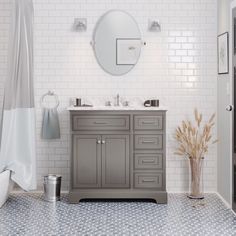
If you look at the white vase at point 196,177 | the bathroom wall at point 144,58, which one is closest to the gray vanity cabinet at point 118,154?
the white vase at point 196,177

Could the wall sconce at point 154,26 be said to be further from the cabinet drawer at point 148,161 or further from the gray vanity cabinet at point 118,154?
the cabinet drawer at point 148,161

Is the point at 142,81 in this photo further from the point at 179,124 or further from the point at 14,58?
the point at 14,58

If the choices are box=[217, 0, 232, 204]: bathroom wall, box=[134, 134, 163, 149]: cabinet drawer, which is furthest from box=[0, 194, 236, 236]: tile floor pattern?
box=[134, 134, 163, 149]: cabinet drawer

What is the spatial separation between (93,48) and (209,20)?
1.58m

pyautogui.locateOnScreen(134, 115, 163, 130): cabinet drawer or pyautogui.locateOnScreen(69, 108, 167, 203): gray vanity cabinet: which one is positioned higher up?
pyautogui.locateOnScreen(134, 115, 163, 130): cabinet drawer

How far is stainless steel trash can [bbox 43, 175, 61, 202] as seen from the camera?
20.8 feet

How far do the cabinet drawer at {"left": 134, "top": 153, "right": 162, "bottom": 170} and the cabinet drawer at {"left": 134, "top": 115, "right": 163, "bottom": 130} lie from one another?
13.0 inches

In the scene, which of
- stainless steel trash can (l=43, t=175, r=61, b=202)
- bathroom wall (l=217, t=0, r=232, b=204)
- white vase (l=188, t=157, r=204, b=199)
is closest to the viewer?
bathroom wall (l=217, t=0, r=232, b=204)

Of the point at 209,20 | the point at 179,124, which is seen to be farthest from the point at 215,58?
the point at 179,124

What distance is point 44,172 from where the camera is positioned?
690 cm

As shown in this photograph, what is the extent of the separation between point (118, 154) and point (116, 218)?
3.24 feet

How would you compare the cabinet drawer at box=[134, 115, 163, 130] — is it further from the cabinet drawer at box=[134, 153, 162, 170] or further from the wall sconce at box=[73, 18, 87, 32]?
the wall sconce at box=[73, 18, 87, 32]

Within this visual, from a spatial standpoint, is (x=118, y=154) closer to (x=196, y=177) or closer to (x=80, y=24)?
(x=196, y=177)

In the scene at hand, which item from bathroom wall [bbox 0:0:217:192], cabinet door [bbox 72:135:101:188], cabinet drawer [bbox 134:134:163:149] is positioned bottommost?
cabinet door [bbox 72:135:101:188]
